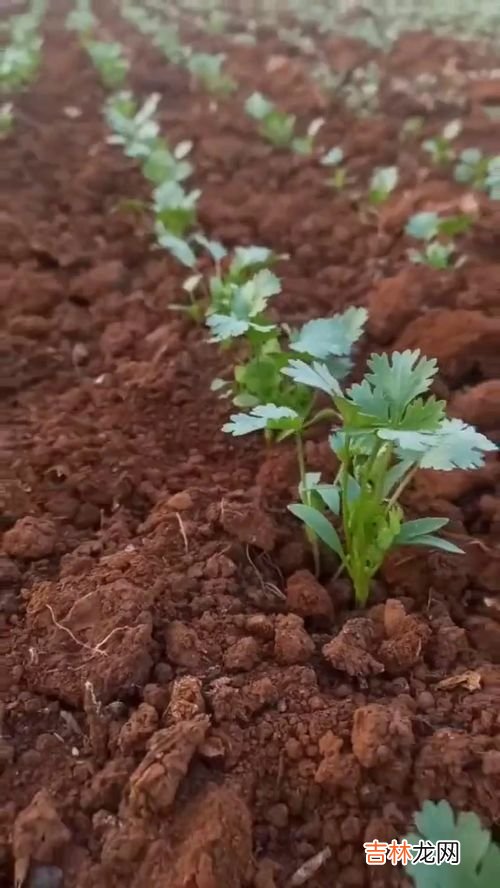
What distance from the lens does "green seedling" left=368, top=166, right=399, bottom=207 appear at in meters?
2.70

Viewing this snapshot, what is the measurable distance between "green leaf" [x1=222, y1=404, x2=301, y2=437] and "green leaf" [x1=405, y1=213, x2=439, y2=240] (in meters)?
1.10

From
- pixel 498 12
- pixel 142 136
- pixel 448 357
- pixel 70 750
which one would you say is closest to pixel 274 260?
pixel 448 357

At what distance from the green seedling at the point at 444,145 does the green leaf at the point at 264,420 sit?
1.89 meters

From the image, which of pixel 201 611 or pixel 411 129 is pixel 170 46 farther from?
pixel 201 611

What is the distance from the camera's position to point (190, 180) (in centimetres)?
301

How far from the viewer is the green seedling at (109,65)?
3.65 meters

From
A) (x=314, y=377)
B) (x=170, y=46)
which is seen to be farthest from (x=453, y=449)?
(x=170, y=46)

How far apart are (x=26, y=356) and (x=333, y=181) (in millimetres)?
1272

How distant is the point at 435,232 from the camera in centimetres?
243

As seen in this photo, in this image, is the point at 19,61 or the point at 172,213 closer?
the point at 172,213

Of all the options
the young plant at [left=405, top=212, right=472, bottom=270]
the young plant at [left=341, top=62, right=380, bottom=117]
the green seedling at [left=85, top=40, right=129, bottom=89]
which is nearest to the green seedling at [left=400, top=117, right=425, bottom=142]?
the young plant at [left=341, top=62, right=380, bottom=117]

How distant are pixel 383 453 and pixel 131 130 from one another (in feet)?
6.55

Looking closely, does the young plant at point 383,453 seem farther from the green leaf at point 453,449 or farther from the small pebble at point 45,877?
the small pebble at point 45,877

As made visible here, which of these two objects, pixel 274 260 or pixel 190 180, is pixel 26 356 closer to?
pixel 274 260
